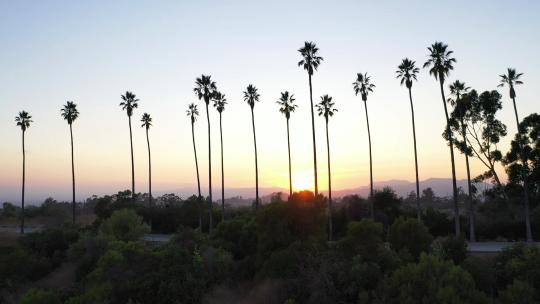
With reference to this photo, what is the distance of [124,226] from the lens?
1736 inches

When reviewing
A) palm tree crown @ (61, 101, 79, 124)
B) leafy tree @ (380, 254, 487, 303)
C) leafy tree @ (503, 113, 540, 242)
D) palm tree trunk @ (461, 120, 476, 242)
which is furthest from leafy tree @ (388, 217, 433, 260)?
palm tree crown @ (61, 101, 79, 124)

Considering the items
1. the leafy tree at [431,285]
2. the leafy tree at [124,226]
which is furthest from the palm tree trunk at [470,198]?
the leafy tree at [124,226]

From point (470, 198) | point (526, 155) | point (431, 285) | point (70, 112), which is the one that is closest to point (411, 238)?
point (431, 285)

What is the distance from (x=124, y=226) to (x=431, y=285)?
32.1 meters

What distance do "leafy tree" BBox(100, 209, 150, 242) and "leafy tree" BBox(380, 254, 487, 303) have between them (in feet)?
88.2

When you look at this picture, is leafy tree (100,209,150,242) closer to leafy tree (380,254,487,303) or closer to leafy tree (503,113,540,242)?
leafy tree (380,254,487,303)

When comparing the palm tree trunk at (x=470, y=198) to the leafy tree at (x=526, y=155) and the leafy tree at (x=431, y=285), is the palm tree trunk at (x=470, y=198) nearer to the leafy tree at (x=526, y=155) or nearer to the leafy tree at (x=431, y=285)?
the leafy tree at (x=526, y=155)

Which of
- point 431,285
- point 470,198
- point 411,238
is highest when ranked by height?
point 470,198

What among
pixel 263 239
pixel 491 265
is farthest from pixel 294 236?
pixel 491 265

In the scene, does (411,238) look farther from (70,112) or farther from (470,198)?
(70,112)

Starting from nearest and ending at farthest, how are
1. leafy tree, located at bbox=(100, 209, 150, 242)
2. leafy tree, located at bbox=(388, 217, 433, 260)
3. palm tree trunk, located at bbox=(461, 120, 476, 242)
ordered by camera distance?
leafy tree, located at bbox=(388, 217, 433, 260) → palm tree trunk, located at bbox=(461, 120, 476, 242) → leafy tree, located at bbox=(100, 209, 150, 242)

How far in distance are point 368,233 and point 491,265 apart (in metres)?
7.21

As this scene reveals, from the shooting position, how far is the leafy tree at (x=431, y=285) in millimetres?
19719

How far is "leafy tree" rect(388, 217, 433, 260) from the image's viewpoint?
29.1 m
